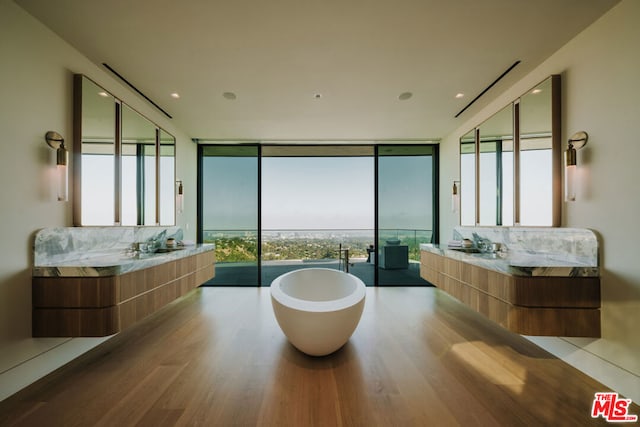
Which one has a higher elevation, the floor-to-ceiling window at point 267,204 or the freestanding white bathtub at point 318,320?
the floor-to-ceiling window at point 267,204

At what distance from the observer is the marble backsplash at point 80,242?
194cm

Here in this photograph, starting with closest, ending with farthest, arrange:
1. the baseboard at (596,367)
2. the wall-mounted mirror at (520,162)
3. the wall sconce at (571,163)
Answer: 1. the baseboard at (596,367)
2. the wall sconce at (571,163)
3. the wall-mounted mirror at (520,162)

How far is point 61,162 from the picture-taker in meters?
2.04

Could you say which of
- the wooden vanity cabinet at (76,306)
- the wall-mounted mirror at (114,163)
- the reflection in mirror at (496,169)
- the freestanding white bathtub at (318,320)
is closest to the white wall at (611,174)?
the reflection in mirror at (496,169)

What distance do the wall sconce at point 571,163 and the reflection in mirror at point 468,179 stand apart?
1.44 meters

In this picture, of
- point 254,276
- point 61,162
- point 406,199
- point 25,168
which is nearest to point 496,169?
point 406,199

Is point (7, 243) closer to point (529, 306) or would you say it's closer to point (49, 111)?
point (49, 111)

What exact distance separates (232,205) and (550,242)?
4438mm

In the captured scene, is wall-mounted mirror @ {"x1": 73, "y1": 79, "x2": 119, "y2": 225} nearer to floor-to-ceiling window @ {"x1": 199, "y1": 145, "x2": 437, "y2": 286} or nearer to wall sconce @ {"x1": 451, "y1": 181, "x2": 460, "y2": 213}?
floor-to-ceiling window @ {"x1": 199, "y1": 145, "x2": 437, "y2": 286}

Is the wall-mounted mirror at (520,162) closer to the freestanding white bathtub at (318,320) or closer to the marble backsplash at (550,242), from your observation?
the marble backsplash at (550,242)

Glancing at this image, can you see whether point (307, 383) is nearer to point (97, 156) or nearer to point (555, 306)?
point (555, 306)

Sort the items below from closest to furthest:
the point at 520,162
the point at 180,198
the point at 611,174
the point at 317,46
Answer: the point at 611,174, the point at 317,46, the point at 520,162, the point at 180,198

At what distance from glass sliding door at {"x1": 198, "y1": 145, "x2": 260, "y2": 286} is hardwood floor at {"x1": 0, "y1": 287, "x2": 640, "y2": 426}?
6.15 feet

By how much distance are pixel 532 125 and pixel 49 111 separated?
4.24 metres
